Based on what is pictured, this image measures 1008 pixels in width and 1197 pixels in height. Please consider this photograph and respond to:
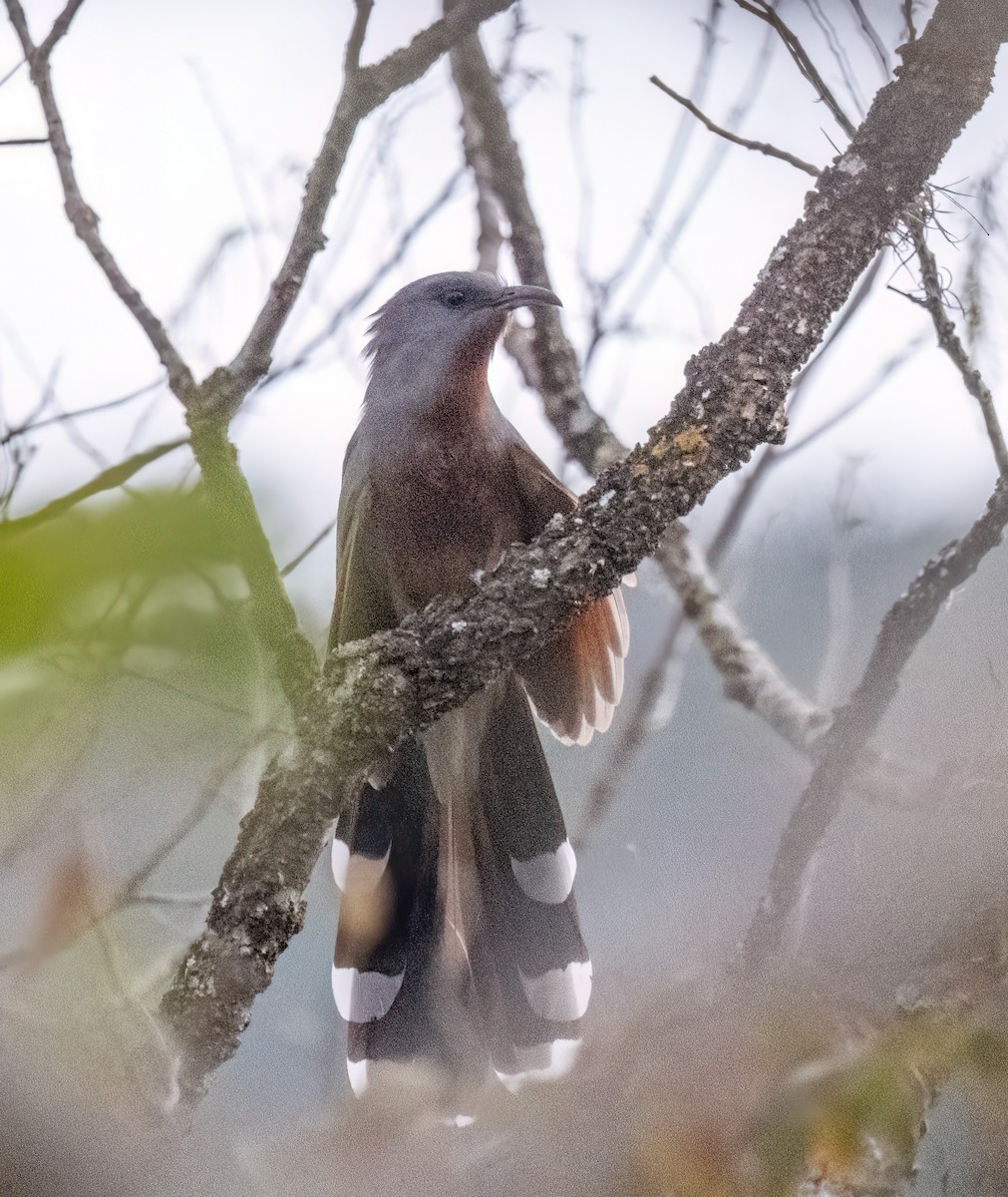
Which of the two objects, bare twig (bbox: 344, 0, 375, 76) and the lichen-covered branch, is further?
bare twig (bbox: 344, 0, 375, 76)

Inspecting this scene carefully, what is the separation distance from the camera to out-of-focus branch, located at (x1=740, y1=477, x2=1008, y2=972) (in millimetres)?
808

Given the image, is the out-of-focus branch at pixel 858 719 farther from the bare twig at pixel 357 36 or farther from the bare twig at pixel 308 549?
the bare twig at pixel 357 36

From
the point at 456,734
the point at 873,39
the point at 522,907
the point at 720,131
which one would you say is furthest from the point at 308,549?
the point at 873,39

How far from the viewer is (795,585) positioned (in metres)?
0.94

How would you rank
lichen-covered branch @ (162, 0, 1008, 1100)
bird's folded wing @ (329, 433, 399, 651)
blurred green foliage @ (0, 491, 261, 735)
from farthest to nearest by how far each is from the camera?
bird's folded wing @ (329, 433, 399, 651), lichen-covered branch @ (162, 0, 1008, 1100), blurred green foliage @ (0, 491, 261, 735)

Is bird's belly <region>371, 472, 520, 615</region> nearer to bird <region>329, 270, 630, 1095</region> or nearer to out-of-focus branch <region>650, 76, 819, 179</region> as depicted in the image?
bird <region>329, 270, 630, 1095</region>

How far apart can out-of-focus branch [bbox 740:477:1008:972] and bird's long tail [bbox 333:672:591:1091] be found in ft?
0.59

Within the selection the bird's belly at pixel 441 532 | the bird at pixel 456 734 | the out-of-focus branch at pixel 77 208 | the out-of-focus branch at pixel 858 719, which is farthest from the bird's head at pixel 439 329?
the out-of-focus branch at pixel 858 719

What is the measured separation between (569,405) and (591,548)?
0.85ft

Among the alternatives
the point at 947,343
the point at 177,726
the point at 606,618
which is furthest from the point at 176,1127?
the point at 947,343

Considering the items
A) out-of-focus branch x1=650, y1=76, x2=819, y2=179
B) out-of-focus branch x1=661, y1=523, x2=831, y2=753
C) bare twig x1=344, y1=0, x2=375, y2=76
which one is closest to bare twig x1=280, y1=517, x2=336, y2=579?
out-of-focus branch x1=661, y1=523, x2=831, y2=753

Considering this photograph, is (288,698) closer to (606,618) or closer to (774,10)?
(606,618)

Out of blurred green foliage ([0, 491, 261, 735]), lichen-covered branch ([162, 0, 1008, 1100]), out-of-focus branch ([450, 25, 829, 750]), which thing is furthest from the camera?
out-of-focus branch ([450, 25, 829, 750])

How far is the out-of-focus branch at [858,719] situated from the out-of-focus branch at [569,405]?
0.03 metres
